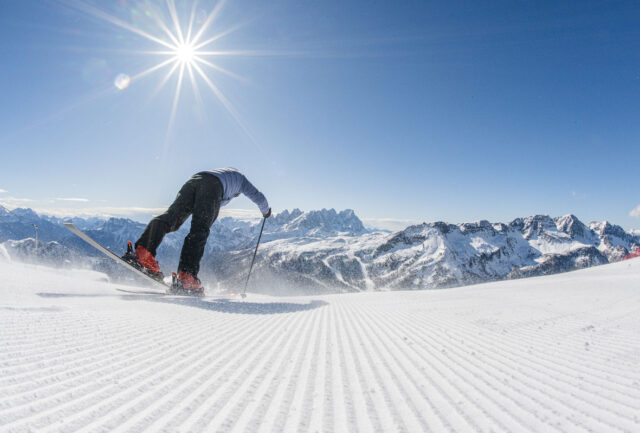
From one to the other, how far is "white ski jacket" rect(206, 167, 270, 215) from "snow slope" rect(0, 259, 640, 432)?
3.95 m

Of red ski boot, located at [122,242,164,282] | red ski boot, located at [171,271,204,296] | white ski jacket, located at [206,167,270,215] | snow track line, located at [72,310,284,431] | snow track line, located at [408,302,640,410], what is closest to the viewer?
snow track line, located at [72,310,284,431]

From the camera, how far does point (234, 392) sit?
6.37 ft

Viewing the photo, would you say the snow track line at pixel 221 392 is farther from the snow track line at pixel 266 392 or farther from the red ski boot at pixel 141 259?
the red ski boot at pixel 141 259

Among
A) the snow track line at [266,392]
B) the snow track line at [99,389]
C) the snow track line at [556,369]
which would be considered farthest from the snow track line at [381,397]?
A: the snow track line at [99,389]

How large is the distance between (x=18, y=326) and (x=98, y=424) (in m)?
2.47

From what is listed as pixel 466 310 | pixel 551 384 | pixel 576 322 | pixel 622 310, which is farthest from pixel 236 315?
pixel 622 310

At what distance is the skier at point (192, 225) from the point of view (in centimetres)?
682

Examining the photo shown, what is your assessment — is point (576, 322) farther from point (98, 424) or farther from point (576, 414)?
point (98, 424)

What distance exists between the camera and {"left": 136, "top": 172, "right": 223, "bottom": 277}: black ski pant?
22.5 ft

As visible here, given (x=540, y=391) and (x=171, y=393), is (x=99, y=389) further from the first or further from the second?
(x=540, y=391)

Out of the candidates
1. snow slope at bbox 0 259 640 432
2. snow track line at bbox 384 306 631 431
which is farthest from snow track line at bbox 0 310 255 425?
snow track line at bbox 384 306 631 431

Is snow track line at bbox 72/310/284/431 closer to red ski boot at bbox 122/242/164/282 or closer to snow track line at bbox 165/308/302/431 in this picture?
snow track line at bbox 165/308/302/431

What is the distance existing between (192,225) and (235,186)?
1.64 metres

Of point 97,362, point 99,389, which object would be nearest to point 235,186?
point 97,362
